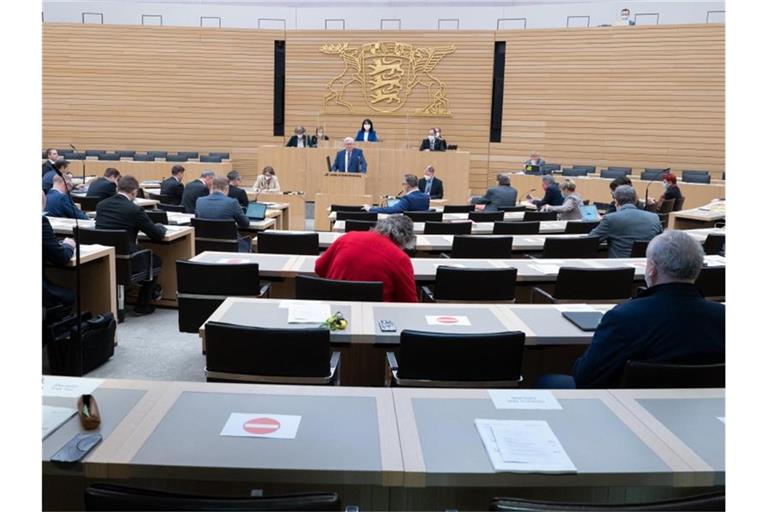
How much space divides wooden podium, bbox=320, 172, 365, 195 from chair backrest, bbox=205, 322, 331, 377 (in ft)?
30.0

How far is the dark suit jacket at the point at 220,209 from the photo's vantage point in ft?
22.6

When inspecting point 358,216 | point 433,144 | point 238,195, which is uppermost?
point 433,144

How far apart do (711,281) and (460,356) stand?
2606 mm

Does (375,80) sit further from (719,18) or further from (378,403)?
(378,403)

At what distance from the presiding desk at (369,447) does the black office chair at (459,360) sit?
1.87 feet

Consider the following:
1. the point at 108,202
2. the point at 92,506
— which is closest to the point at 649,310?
the point at 92,506

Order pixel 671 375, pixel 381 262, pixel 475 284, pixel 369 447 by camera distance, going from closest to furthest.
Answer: pixel 369 447
pixel 671 375
pixel 381 262
pixel 475 284

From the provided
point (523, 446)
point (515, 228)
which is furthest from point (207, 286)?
point (515, 228)

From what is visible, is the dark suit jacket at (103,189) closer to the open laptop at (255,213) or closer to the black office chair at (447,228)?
the open laptop at (255,213)

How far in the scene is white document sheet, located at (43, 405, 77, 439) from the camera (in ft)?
5.93

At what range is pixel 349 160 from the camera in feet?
41.5

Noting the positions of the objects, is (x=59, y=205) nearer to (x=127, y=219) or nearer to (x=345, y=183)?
(x=127, y=219)

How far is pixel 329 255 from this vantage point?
13.8ft

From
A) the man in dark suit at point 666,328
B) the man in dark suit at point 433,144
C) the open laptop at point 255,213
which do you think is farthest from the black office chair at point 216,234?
the man in dark suit at point 433,144
